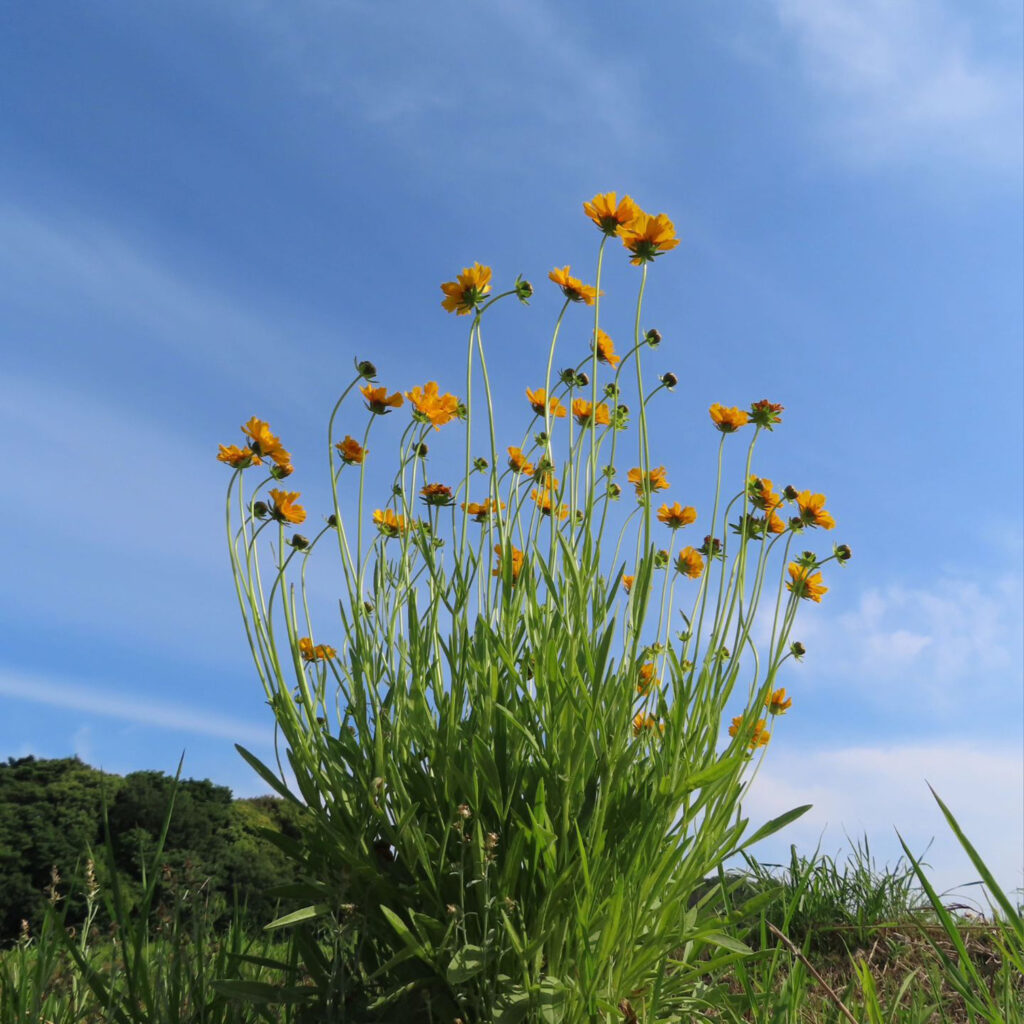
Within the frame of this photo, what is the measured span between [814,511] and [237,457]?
1.64 meters

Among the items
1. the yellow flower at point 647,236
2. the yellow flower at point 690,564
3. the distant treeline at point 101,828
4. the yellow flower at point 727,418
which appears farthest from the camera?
the distant treeline at point 101,828

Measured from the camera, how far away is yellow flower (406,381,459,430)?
2311mm

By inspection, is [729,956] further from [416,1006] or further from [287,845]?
[287,845]

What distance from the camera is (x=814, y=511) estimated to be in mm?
2557

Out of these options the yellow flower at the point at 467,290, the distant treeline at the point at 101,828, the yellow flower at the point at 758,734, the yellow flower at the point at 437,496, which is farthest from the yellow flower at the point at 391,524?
the distant treeline at the point at 101,828

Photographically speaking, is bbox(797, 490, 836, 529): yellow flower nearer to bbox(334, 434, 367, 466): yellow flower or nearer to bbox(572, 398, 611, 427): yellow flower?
bbox(572, 398, 611, 427): yellow flower

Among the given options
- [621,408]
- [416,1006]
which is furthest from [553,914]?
[621,408]

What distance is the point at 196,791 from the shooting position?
10.6 metres

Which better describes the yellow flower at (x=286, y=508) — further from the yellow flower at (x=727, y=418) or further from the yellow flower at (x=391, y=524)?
the yellow flower at (x=727, y=418)

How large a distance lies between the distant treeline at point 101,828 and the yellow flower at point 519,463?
700 cm

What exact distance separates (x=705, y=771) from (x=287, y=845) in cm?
98

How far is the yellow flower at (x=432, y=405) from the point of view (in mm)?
2311

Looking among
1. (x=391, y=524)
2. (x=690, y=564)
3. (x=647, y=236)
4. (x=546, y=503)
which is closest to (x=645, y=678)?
(x=690, y=564)

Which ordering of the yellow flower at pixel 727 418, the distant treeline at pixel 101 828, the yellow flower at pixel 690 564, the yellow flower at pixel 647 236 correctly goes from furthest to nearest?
the distant treeline at pixel 101 828 → the yellow flower at pixel 690 564 → the yellow flower at pixel 727 418 → the yellow flower at pixel 647 236
